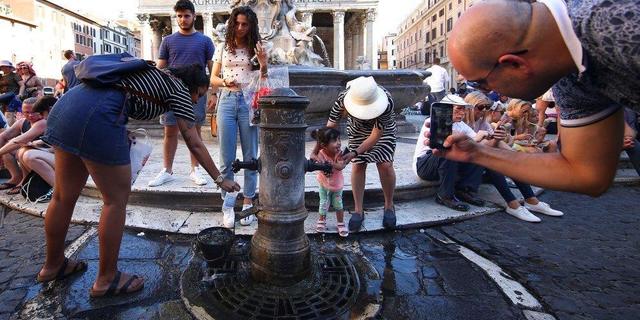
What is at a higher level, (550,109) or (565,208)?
(550,109)

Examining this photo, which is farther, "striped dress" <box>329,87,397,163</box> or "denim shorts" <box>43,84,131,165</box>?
"striped dress" <box>329,87,397,163</box>

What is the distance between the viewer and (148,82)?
7.54ft

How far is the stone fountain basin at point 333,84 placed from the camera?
6902mm

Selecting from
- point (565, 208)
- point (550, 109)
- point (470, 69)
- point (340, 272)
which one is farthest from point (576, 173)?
point (550, 109)

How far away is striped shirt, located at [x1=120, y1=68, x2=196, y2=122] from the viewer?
2.28 metres

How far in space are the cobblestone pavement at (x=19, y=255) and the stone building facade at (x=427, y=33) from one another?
158 feet

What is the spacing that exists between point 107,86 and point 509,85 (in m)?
2.04

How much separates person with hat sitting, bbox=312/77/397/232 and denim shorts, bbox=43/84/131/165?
157 cm

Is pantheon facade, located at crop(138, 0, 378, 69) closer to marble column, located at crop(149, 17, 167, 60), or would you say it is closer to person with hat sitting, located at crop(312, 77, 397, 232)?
marble column, located at crop(149, 17, 167, 60)

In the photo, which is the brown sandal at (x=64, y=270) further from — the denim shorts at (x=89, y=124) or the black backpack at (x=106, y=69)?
the black backpack at (x=106, y=69)

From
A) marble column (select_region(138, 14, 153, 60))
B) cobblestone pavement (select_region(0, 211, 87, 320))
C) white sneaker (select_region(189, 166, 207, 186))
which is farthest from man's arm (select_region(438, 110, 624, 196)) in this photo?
marble column (select_region(138, 14, 153, 60))

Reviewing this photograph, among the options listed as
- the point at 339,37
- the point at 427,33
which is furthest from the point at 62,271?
the point at 427,33

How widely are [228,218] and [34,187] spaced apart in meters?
2.37

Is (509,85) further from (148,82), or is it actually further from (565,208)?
(565,208)
